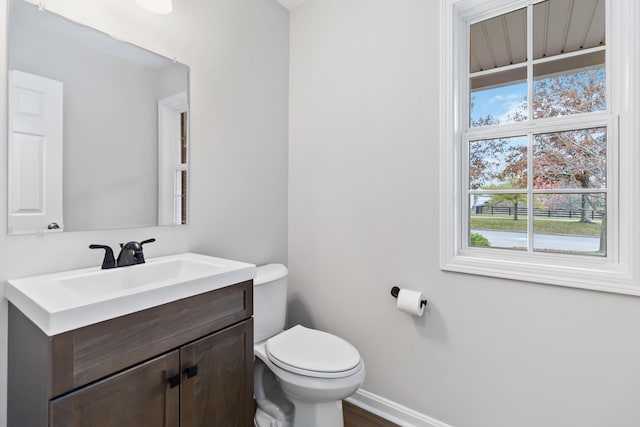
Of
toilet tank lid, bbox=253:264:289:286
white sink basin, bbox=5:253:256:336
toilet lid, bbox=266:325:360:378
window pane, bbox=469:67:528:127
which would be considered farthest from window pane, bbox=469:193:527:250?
white sink basin, bbox=5:253:256:336

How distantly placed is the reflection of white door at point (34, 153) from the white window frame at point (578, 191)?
5.35 ft

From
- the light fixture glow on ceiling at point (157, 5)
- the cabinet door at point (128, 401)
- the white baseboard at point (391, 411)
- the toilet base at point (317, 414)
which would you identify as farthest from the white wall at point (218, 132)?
the white baseboard at point (391, 411)

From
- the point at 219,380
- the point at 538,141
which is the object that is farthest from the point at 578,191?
the point at 219,380

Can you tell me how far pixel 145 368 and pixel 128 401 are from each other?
0.30 ft

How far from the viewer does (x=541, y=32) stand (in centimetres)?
149

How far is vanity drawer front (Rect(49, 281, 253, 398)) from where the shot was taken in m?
0.80

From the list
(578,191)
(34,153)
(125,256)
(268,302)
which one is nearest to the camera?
(34,153)

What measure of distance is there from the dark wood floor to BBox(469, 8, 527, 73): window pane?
193 centimetres

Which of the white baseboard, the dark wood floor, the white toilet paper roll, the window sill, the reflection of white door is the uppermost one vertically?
the reflection of white door

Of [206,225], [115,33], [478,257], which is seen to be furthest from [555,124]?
[115,33]

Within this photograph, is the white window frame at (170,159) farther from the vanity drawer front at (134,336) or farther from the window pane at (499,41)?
the window pane at (499,41)

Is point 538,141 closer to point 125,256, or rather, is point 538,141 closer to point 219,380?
point 219,380

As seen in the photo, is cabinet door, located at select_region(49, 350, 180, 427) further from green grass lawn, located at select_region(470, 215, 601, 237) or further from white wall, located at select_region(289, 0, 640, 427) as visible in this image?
green grass lawn, located at select_region(470, 215, 601, 237)

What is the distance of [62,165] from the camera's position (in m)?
1.21
